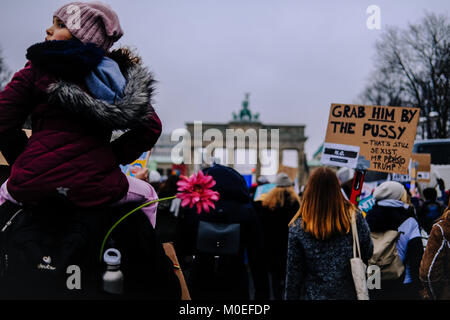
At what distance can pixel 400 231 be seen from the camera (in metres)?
4.15

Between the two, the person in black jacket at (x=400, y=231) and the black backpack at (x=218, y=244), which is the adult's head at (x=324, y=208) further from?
the person in black jacket at (x=400, y=231)

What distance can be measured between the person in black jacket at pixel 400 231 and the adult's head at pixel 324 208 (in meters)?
1.19

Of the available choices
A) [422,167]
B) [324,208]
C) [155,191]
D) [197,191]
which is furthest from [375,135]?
[422,167]

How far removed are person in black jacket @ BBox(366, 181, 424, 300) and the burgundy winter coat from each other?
306cm

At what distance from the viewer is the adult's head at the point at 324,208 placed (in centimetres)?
299

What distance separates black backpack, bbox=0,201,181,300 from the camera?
5.06ft

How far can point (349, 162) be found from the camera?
15.6 feet

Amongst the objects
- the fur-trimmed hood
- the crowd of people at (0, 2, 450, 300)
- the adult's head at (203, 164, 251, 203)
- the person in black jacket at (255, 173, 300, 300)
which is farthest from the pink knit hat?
the person in black jacket at (255, 173, 300, 300)

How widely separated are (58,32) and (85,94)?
35 centimetres

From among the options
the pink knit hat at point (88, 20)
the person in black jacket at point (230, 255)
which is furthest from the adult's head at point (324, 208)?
the pink knit hat at point (88, 20)

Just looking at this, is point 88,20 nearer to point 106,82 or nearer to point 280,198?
point 106,82

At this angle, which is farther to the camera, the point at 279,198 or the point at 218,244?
the point at 279,198
